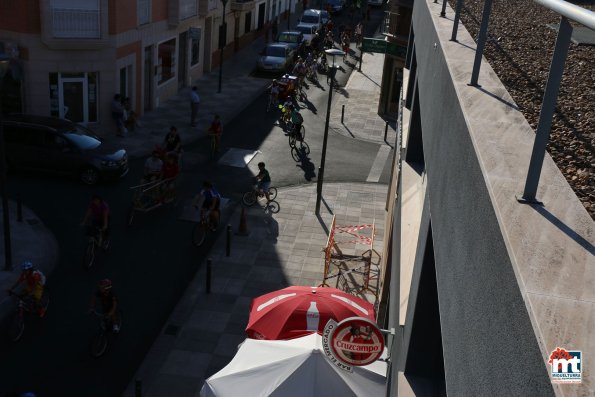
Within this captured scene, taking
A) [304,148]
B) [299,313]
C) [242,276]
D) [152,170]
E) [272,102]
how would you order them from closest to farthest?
[299,313] < [242,276] < [152,170] < [304,148] < [272,102]

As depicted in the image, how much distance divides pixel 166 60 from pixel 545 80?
1046 inches

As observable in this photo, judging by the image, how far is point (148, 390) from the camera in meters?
11.8

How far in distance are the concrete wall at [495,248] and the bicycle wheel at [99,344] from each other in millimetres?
8363

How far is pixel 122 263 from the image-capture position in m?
16.0

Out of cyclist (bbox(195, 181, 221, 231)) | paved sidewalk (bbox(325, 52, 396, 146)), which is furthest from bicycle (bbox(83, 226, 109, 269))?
paved sidewalk (bbox(325, 52, 396, 146))

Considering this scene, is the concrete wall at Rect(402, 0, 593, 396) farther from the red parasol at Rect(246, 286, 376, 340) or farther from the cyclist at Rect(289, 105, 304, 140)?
the cyclist at Rect(289, 105, 304, 140)

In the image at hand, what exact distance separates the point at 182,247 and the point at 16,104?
1041 cm

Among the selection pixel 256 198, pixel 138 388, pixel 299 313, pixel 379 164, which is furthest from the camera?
pixel 379 164

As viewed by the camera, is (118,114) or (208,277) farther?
(118,114)

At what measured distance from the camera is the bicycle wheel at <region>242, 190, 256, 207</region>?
65.4 feet

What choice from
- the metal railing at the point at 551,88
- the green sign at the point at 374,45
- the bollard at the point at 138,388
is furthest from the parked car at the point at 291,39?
the metal railing at the point at 551,88

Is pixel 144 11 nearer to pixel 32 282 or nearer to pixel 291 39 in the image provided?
pixel 291 39

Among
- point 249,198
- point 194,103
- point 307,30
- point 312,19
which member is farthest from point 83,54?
point 312,19

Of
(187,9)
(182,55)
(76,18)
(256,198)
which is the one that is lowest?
(256,198)
